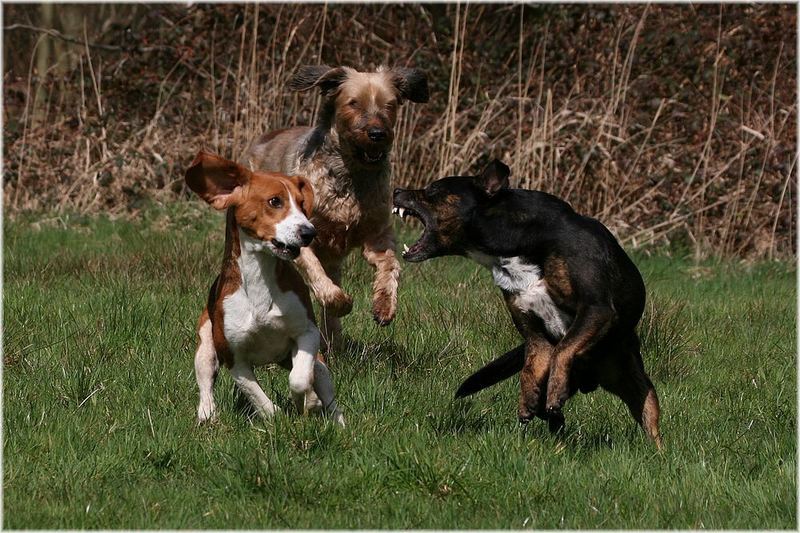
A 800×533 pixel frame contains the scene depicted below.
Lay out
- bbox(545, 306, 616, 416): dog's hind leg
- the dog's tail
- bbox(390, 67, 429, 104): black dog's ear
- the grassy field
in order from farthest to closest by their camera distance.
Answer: bbox(390, 67, 429, 104): black dog's ear, the dog's tail, bbox(545, 306, 616, 416): dog's hind leg, the grassy field

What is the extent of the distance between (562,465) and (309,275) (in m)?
2.50

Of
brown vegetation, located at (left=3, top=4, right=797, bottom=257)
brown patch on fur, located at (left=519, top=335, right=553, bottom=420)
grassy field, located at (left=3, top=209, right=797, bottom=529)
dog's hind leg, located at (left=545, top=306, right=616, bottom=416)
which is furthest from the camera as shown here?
brown vegetation, located at (left=3, top=4, right=797, bottom=257)

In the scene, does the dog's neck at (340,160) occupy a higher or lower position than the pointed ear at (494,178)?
lower

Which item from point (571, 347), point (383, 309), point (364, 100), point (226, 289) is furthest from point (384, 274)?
point (571, 347)

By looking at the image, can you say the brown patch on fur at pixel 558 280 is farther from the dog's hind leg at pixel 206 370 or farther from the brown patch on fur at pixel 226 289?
the dog's hind leg at pixel 206 370

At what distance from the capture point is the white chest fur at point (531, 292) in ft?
18.0

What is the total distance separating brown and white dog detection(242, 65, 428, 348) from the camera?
767cm

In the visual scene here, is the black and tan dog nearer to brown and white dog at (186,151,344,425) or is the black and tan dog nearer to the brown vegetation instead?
brown and white dog at (186,151,344,425)

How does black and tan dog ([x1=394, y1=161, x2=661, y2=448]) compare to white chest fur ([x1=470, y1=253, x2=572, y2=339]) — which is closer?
black and tan dog ([x1=394, y1=161, x2=661, y2=448])

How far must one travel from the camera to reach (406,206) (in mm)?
5930

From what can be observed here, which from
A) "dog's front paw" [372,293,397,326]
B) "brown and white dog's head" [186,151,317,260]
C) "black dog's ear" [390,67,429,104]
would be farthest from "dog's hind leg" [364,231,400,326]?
"brown and white dog's head" [186,151,317,260]

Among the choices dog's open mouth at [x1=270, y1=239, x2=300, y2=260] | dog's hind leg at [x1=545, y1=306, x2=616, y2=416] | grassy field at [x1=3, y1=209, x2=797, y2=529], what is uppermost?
dog's open mouth at [x1=270, y1=239, x2=300, y2=260]

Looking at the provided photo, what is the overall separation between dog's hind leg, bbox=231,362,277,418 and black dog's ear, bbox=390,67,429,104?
123 inches

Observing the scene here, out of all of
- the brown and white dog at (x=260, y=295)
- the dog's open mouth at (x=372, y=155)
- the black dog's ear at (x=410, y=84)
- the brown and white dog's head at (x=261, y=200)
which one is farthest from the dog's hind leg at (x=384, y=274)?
the brown and white dog's head at (x=261, y=200)
